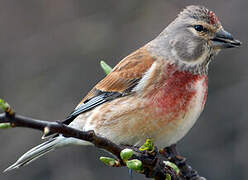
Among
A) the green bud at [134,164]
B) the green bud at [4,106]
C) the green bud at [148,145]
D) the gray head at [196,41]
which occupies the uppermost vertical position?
the gray head at [196,41]

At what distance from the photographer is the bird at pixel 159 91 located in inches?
177

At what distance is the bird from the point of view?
4496 millimetres

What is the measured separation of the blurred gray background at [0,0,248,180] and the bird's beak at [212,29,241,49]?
295 centimetres

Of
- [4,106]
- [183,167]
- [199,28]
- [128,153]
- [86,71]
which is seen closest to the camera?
[4,106]

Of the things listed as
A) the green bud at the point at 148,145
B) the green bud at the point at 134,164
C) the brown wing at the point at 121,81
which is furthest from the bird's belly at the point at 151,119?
the green bud at the point at 134,164

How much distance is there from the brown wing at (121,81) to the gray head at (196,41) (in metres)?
0.20

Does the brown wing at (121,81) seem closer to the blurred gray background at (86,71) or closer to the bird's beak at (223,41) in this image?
the bird's beak at (223,41)

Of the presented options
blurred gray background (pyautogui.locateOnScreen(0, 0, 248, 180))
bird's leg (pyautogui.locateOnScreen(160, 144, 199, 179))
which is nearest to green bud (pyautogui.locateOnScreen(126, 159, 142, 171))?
bird's leg (pyautogui.locateOnScreen(160, 144, 199, 179))

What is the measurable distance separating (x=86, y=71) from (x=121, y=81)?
4223 millimetres

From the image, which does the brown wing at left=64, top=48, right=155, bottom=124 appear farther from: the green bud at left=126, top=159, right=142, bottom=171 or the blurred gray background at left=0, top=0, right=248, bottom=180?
the blurred gray background at left=0, top=0, right=248, bottom=180

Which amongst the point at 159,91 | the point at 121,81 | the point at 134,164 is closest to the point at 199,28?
the point at 159,91

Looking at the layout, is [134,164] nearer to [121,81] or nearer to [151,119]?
[151,119]

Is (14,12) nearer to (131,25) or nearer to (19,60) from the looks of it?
(19,60)

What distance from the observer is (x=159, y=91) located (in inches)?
180
